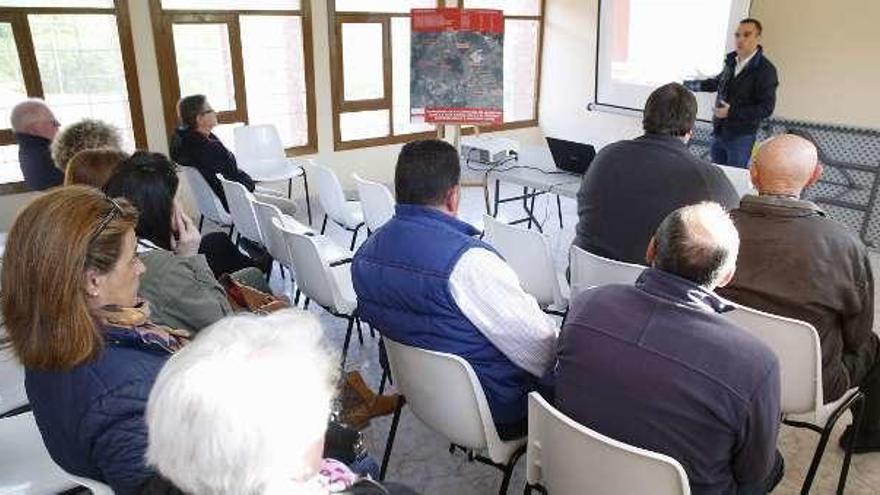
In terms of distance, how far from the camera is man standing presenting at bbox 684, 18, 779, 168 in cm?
433

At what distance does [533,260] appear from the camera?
8.44 feet

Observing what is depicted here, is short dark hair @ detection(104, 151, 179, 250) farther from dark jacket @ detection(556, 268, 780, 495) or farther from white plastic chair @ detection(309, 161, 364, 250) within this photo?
white plastic chair @ detection(309, 161, 364, 250)

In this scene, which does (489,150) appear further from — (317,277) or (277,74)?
(277,74)

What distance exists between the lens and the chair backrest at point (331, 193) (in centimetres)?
370

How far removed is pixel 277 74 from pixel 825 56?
438 centimetres

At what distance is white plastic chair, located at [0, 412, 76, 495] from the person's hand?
2.07ft

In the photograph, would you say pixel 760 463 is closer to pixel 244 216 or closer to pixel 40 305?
pixel 40 305

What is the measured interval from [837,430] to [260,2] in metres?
4.86

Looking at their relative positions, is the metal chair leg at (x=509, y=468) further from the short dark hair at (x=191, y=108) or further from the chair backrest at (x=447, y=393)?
the short dark hair at (x=191, y=108)

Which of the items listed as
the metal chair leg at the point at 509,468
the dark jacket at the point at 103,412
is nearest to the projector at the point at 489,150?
the metal chair leg at the point at 509,468

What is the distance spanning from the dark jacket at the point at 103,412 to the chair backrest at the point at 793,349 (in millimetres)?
1401

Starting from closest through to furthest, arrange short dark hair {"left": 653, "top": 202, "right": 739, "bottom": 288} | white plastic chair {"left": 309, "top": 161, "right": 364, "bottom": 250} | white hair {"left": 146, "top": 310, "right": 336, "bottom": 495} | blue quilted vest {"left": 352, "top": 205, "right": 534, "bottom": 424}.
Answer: white hair {"left": 146, "top": 310, "right": 336, "bottom": 495} < short dark hair {"left": 653, "top": 202, "right": 739, "bottom": 288} < blue quilted vest {"left": 352, "top": 205, "right": 534, "bottom": 424} < white plastic chair {"left": 309, "top": 161, "right": 364, "bottom": 250}

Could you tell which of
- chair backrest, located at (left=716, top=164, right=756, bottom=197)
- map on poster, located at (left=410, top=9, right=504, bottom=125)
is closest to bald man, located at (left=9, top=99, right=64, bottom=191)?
map on poster, located at (left=410, top=9, right=504, bottom=125)

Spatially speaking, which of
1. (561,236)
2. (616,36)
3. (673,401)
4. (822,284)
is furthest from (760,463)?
(616,36)
